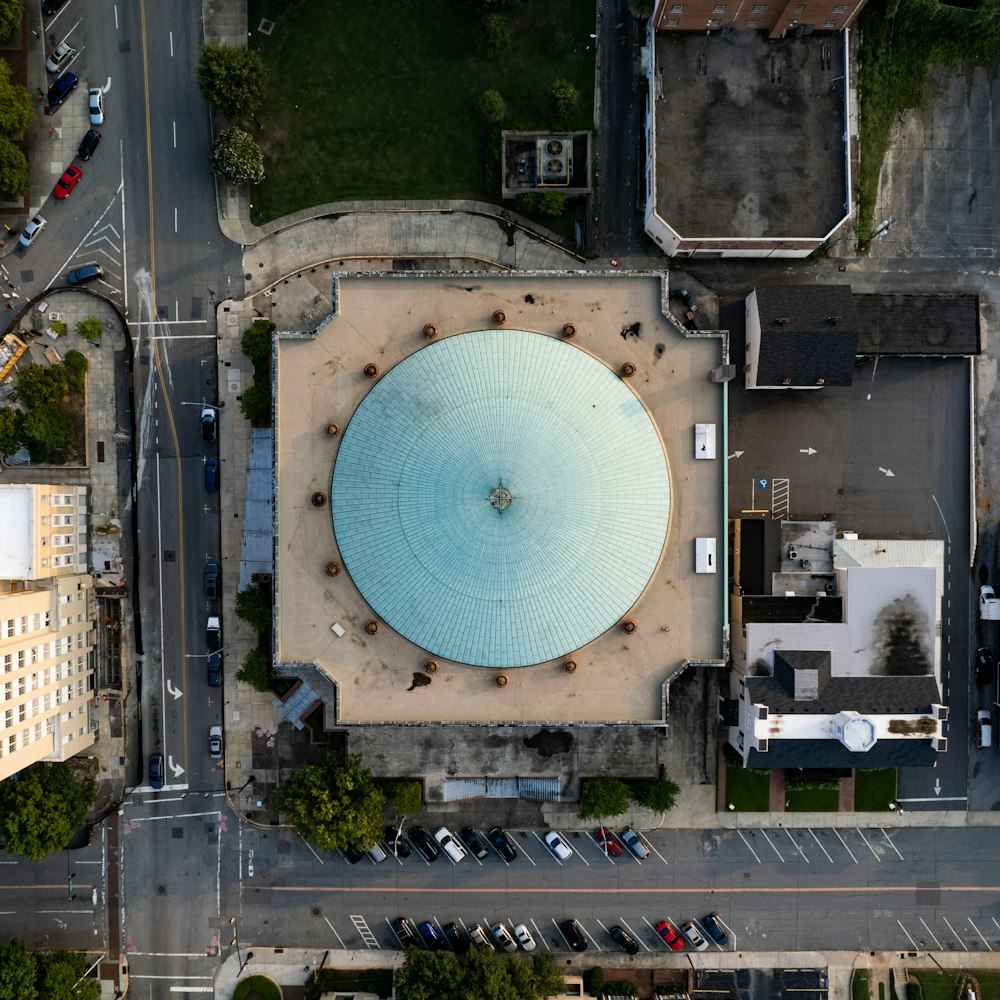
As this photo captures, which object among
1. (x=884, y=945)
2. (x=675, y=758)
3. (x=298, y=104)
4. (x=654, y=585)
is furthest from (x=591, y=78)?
(x=884, y=945)

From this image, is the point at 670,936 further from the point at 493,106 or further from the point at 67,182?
the point at 67,182

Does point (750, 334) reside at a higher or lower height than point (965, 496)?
higher

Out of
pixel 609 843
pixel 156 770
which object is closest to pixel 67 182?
pixel 156 770

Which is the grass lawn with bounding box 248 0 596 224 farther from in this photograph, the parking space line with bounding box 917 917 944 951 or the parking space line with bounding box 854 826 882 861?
the parking space line with bounding box 917 917 944 951

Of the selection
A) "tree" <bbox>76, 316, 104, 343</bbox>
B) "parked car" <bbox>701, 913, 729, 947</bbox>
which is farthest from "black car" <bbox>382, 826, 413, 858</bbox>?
"tree" <bbox>76, 316, 104, 343</bbox>

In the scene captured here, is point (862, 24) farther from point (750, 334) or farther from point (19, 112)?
point (19, 112)

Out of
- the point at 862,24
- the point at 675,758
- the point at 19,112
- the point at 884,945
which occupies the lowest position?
the point at 884,945
